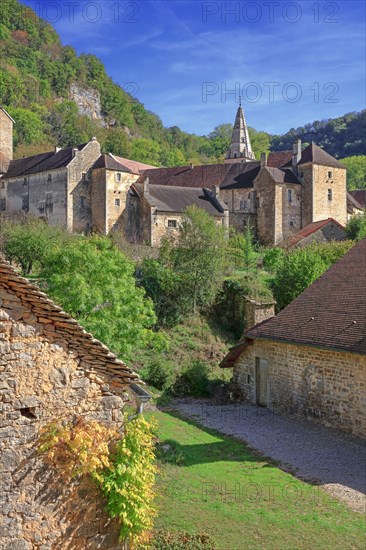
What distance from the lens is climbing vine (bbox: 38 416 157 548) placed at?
7.15 m

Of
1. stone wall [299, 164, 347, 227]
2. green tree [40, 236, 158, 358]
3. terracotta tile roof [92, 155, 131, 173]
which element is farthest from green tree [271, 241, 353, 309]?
stone wall [299, 164, 347, 227]

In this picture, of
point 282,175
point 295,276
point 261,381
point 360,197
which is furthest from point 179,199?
point 360,197

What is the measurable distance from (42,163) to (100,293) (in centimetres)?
4448

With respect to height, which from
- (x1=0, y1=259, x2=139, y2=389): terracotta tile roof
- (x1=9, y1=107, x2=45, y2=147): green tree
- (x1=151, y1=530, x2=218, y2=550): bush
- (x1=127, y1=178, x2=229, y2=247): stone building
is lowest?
(x1=151, y1=530, x2=218, y2=550): bush

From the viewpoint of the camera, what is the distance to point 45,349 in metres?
7.25

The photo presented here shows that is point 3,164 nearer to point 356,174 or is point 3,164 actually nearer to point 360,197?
point 360,197

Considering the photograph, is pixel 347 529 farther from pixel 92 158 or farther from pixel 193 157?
pixel 193 157

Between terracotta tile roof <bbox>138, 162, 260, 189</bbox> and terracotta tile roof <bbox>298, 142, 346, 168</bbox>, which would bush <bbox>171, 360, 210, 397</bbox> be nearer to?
terracotta tile roof <bbox>138, 162, 260, 189</bbox>

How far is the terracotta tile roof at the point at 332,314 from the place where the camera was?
1689 centimetres

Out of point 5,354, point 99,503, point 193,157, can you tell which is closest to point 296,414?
point 99,503

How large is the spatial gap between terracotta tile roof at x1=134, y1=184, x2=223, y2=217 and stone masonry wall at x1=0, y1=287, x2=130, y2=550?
4445 cm

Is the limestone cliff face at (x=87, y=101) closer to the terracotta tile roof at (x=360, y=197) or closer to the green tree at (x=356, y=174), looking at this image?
the green tree at (x=356, y=174)

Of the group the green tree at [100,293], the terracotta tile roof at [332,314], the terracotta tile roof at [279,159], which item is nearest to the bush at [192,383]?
the terracotta tile roof at [332,314]

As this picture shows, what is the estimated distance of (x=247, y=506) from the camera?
11.4 m
